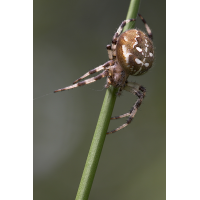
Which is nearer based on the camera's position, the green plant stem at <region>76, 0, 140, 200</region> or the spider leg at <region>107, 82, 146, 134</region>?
the green plant stem at <region>76, 0, 140, 200</region>

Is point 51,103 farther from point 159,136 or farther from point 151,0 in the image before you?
point 151,0

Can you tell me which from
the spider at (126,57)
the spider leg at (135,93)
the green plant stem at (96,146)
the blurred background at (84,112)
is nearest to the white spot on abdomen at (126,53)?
the spider at (126,57)

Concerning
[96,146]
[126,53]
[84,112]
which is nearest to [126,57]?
[126,53]

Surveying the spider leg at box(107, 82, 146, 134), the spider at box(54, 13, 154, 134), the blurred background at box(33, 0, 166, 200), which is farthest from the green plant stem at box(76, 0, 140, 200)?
the blurred background at box(33, 0, 166, 200)

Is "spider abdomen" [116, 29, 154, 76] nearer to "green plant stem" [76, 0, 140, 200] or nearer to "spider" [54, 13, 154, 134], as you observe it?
"spider" [54, 13, 154, 134]

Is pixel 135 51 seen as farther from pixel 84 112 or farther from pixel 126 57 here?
pixel 84 112

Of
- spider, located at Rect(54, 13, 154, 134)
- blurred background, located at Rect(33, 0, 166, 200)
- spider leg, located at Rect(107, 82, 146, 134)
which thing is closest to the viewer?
spider, located at Rect(54, 13, 154, 134)

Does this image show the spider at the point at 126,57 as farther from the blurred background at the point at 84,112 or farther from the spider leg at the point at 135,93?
the blurred background at the point at 84,112
